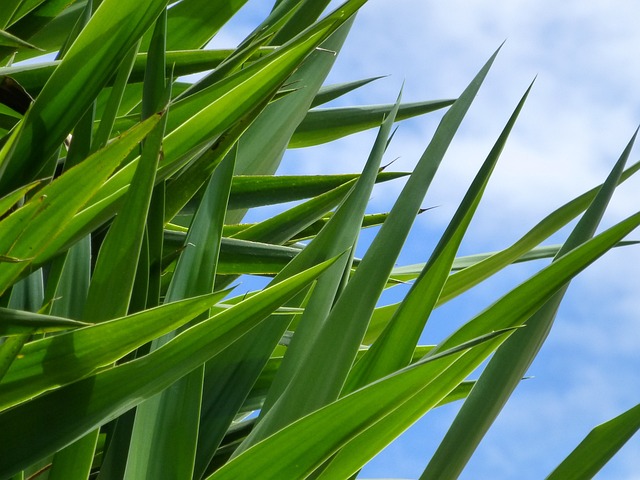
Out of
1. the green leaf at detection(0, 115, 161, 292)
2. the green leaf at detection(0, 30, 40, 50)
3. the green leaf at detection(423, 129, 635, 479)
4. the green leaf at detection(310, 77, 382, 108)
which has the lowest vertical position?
the green leaf at detection(423, 129, 635, 479)

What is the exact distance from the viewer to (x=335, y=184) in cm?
80

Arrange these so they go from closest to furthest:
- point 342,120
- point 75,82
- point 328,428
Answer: point 328,428
point 75,82
point 342,120

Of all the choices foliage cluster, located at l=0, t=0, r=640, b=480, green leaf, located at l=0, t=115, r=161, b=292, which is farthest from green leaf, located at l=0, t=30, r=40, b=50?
green leaf, located at l=0, t=115, r=161, b=292

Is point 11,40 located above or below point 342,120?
below

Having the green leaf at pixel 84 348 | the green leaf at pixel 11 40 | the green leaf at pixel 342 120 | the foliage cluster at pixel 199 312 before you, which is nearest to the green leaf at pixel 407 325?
the foliage cluster at pixel 199 312

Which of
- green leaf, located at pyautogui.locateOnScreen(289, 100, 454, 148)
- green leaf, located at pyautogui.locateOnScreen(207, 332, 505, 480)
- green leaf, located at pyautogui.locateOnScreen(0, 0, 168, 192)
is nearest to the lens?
green leaf, located at pyautogui.locateOnScreen(207, 332, 505, 480)

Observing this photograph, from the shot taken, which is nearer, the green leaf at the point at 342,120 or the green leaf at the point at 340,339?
the green leaf at the point at 340,339

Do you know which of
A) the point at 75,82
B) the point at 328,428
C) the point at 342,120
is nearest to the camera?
the point at 328,428

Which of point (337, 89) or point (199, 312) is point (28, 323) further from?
point (337, 89)

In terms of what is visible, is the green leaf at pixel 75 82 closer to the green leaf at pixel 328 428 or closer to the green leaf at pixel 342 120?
the green leaf at pixel 328 428

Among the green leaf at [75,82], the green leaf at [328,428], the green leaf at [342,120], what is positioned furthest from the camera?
the green leaf at [342,120]

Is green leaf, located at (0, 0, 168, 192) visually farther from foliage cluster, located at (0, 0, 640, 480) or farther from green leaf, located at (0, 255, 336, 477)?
green leaf, located at (0, 255, 336, 477)

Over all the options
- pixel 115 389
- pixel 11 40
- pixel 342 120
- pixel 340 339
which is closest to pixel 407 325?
pixel 340 339

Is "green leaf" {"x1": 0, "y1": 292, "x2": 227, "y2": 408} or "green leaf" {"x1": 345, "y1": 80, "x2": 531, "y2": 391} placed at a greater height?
"green leaf" {"x1": 345, "y1": 80, "x2": 531, "y2": 391}
